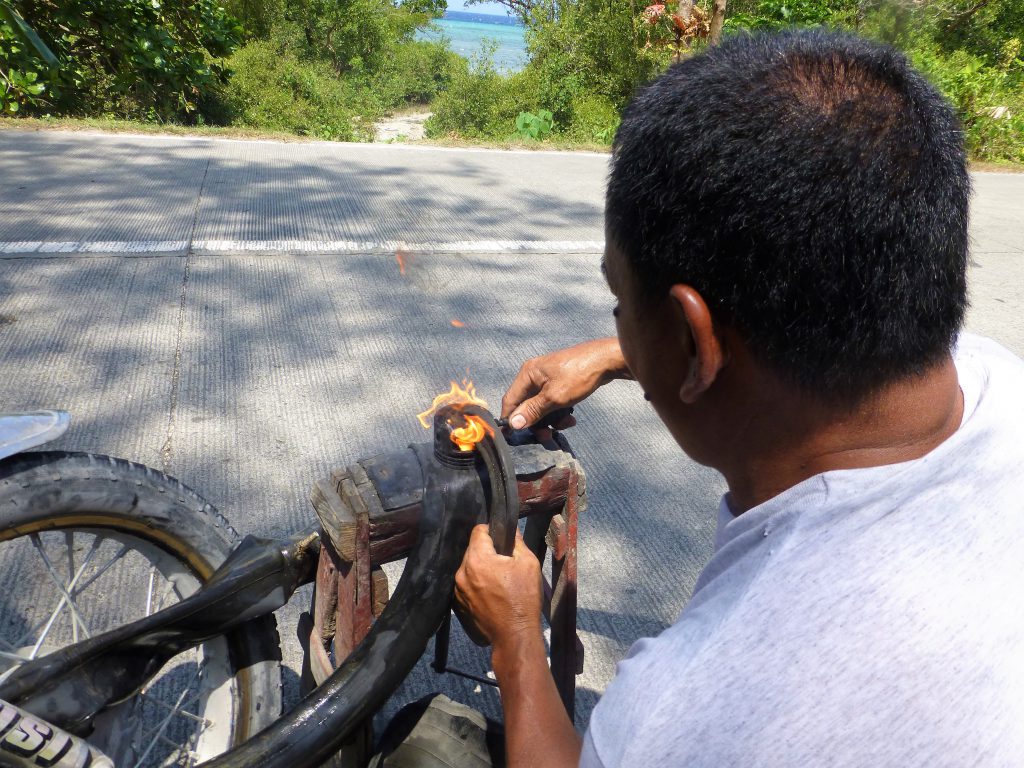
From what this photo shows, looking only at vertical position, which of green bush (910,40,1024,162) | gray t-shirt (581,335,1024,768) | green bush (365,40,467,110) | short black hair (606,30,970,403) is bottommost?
green bush (365,40,467,110)

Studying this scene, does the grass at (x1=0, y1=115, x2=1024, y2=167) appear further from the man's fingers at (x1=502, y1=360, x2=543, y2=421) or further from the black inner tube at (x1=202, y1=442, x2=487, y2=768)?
the black inner tube at (x1=202, y1=442, x2=487, y2=768)

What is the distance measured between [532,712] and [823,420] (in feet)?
1.98

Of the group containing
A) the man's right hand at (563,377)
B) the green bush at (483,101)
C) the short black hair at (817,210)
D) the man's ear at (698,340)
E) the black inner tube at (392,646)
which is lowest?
the green bush at (483,101)

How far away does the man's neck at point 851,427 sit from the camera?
37.5 inches

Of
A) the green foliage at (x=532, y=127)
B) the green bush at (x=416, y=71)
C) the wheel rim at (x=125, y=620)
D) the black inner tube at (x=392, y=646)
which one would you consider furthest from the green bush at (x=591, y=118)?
the green bush at (x=416, y=71)

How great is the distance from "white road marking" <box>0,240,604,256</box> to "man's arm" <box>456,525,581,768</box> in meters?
3.85

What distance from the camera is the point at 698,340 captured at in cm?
95

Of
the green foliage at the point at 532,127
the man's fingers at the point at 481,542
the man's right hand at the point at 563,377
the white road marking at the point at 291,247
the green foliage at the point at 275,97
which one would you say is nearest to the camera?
the man's fingers at the point at 481,542

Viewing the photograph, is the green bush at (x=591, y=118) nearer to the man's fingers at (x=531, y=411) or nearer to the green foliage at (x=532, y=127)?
the green foliage at (x=532, y=127)

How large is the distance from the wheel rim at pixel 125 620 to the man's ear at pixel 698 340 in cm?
115

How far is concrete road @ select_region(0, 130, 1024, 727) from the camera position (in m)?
2.73

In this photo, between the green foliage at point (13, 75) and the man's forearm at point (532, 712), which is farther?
the green foliage at point (13, 75)

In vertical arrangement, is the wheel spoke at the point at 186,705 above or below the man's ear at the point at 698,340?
below

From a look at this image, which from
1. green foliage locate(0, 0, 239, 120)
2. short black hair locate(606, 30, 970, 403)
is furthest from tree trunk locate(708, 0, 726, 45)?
short black hair locate(606, 30, 970, 403)
